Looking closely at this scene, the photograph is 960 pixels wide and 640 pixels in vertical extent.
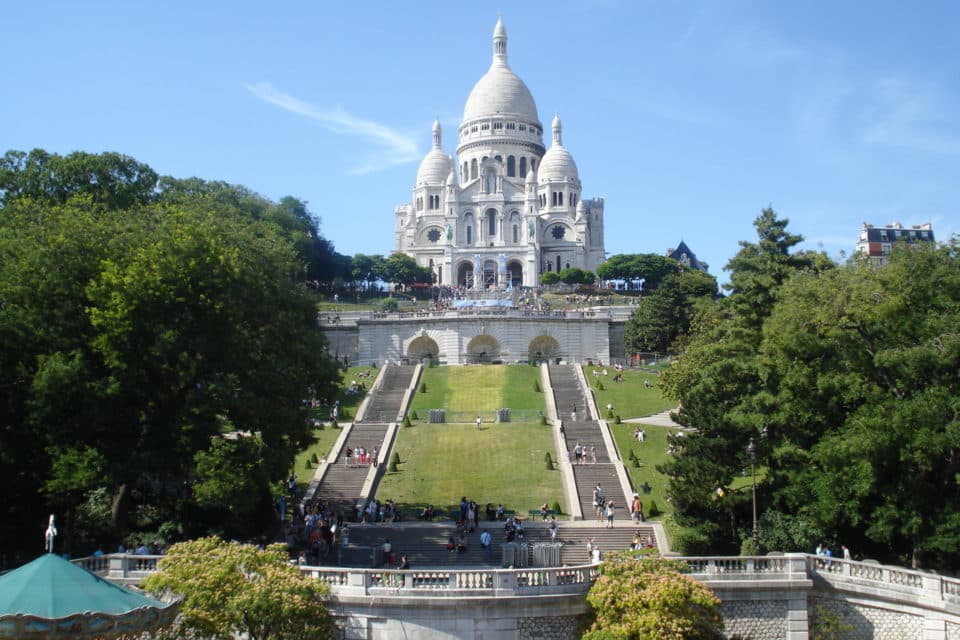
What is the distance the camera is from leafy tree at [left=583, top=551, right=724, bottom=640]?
2073 centimetres

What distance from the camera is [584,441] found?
146 feet

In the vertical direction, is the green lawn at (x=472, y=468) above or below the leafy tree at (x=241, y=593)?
above

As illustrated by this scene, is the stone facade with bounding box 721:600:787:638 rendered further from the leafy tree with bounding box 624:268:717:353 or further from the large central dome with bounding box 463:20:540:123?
the large central dome with bounding box 463:20:540:123

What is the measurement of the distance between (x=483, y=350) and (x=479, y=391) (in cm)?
1443

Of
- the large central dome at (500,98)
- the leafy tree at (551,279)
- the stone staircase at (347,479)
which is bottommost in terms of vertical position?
the stone staircase at (347,479)

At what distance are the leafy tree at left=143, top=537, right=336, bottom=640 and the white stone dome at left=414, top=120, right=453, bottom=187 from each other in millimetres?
112619

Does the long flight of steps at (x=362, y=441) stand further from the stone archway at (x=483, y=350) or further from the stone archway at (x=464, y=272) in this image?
the stone archway at (x=464, y=272)

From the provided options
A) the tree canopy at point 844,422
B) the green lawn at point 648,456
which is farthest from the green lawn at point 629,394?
the tree canopy at point 844,422

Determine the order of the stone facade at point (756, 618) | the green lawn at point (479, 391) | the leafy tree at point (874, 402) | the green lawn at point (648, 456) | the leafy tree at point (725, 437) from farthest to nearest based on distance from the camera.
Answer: the green lawn at point (479, 391), the green lawn at point (648, 456), the leafy tree at point (725, 437), the leafy tree at point (874, 402), the stone facade at point (756, 618)

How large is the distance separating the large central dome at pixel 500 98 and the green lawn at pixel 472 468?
90286mm

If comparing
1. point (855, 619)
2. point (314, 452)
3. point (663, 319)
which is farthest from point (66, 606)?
point (663, 319)

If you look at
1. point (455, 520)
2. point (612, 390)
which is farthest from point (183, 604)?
point (612, 390)

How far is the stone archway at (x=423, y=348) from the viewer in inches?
2822

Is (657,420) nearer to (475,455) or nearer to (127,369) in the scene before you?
(475,455)
